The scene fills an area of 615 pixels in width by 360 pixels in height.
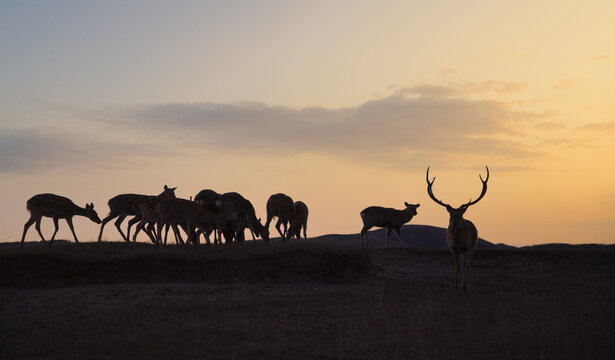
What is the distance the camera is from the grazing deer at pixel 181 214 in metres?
20.8

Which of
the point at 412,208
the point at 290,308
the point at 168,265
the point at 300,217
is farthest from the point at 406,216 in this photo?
the point at 290,308

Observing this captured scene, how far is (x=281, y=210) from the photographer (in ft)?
78.4

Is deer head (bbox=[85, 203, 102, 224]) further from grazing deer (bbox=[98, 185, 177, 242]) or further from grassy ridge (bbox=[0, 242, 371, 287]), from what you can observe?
grassy ridge (bbox=[0, 242, 371, 287])

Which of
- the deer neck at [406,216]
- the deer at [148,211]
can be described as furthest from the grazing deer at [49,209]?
the deer neck at [406,216]

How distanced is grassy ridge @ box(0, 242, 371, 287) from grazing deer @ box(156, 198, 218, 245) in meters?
1.58

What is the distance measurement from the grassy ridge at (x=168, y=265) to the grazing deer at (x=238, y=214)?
3603 mm

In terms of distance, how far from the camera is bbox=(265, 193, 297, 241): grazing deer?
2391cm

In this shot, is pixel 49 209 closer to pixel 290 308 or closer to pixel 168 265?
pixel 168 265

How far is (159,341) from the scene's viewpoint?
445 inches

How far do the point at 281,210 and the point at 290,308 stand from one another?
33.2 feet

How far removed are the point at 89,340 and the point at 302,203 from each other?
15.0 meters

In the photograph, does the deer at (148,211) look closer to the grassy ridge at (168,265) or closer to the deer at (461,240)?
the grassy ridge at (168,265)

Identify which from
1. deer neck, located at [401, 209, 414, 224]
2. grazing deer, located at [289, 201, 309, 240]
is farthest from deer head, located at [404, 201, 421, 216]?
grazing deer, located at [289, 201, 309, 240]

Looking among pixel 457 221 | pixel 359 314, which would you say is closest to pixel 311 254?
pixel 457 221
